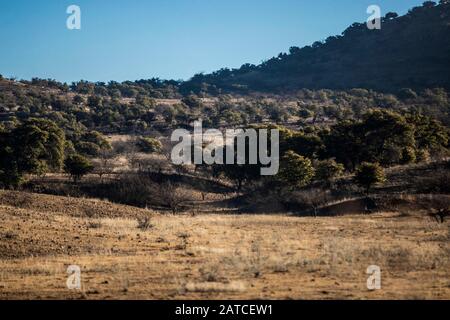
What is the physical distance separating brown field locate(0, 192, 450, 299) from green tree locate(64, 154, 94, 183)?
73.9 ft

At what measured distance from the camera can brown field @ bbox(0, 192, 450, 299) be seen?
49.8 feet

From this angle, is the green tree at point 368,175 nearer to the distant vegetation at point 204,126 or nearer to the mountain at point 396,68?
the distant vegetation at point 204,126

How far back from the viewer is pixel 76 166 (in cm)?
5969

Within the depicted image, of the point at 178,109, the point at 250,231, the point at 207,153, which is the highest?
the point at 178,109

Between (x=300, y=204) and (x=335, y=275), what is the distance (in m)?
35.2

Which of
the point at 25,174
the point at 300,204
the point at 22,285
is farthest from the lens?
the point at 25,174

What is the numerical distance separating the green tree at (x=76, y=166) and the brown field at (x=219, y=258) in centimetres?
2251

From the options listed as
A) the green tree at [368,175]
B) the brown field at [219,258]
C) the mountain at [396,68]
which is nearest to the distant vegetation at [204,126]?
the green tree at [368,175]

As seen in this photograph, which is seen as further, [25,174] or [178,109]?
[178,109]

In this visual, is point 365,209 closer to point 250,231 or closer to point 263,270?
point 250,231

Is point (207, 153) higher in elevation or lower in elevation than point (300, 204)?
higher

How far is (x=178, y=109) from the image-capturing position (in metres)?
119

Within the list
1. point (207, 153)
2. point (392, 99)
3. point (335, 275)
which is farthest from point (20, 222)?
point (392, 99)

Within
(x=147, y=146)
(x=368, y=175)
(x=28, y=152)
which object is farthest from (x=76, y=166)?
(x=368, y=175)
